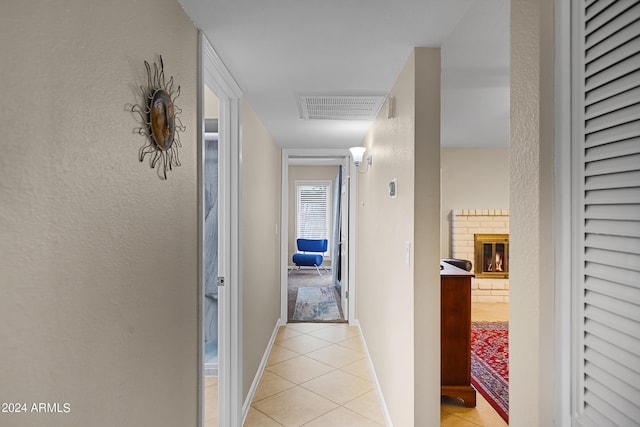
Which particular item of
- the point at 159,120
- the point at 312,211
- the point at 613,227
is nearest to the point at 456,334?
the point at 613,227

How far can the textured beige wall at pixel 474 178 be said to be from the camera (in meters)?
5.77

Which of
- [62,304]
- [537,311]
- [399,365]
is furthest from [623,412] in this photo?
[399,365]

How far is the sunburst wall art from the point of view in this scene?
1.13 meters

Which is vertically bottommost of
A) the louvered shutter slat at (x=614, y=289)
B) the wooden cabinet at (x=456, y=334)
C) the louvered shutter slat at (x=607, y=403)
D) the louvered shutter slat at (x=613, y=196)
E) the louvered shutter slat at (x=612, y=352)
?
the wooden cabinet at (x=456, y=334)

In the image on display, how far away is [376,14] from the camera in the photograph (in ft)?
5.02

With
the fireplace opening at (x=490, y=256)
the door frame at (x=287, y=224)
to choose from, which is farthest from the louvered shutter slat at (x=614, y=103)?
the fireplace opening at (x=490, y=256)

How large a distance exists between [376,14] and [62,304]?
1466 millimetres

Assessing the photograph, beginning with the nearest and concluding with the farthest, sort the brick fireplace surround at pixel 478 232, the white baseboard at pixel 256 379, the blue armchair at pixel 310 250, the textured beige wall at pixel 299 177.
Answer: the white baseboard at pixel 256 379 < the brick fireplace surround at pixel 478 232 < the blue armchair at pixel 310 250 < the textured beige wall at pixel 299 177

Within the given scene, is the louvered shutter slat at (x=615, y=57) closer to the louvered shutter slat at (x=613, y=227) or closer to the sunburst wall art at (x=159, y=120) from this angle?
the louvered shutter slat at (x=613, y=227)

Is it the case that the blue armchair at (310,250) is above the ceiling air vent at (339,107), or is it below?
below

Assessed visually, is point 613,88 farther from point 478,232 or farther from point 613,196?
point 478,232

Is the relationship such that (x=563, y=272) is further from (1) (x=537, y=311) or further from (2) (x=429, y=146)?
(2) (x=429, y=146)

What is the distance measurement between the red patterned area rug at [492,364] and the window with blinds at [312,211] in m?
4.73

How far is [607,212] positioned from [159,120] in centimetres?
120
